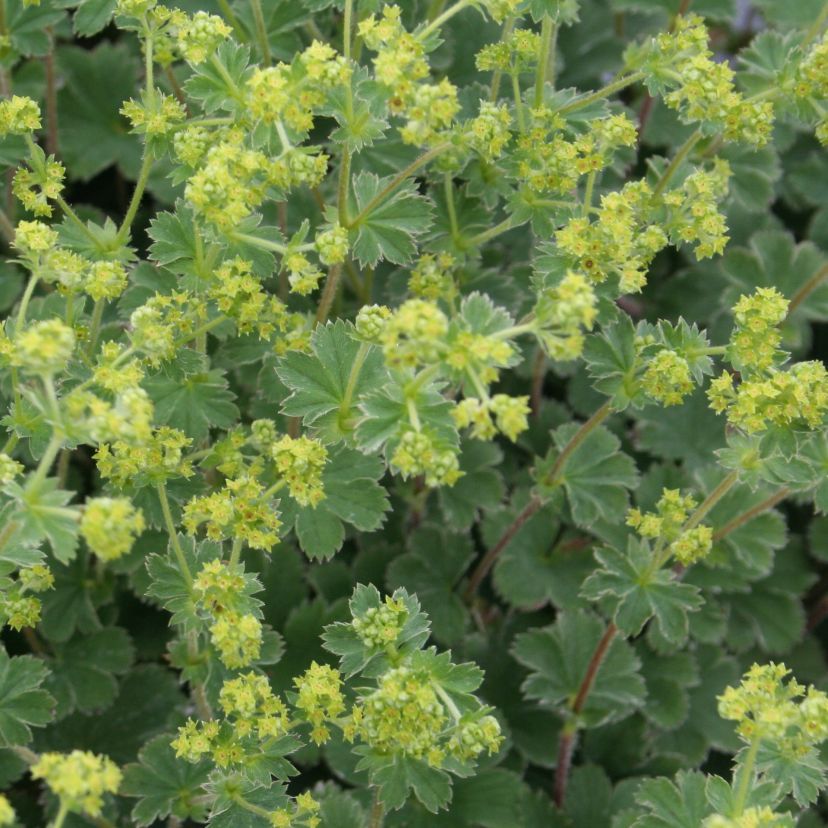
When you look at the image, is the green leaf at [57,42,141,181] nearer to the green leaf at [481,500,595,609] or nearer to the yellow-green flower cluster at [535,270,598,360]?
the green leaf at [481,500,595,609]

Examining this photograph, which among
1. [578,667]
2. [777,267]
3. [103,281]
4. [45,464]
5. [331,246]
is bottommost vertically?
[578,667]

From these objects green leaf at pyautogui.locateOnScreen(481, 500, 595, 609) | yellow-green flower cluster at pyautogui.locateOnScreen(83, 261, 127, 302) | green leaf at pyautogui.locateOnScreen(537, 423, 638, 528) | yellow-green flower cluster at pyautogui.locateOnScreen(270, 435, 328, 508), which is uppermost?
yellow-green flower cluster at pyautogui.locateOnScreen(83, 261, 127, 302)

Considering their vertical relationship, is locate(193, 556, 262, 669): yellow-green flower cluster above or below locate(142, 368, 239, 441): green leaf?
below

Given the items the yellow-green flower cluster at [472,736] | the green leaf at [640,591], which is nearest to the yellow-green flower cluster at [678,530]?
the green leaf at [640,591]

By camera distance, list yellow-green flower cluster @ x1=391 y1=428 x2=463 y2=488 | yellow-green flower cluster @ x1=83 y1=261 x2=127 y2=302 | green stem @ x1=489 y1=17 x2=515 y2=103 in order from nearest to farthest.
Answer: yellow-green flower cluster @ x1=391 y1=428 x2=463 y2=488 → yellow-green flower cluster @ x1=83 y1=261 x2=127 y2=302 → green stem @ x1=489 y1=17 x2=515 y2=103

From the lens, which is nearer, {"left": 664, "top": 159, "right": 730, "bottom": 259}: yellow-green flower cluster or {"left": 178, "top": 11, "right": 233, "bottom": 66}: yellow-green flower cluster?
{"left": 178, "top": 11, "right": 233, "bottom": 66}: yellow-green flower cluster

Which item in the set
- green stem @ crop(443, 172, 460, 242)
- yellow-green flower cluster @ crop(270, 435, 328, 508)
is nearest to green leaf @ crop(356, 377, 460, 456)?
yellow-green flower cluster @ crop(270, 435, 328, 508)

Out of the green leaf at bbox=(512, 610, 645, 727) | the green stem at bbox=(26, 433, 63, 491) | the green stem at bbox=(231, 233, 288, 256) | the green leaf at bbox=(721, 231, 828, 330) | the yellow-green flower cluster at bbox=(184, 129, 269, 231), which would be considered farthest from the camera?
the green leaf at bbox=(721, 231, 828, 330)

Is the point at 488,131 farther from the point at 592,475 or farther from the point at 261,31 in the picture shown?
the point at 592,475

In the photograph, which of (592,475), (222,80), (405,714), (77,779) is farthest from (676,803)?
(222,80)
